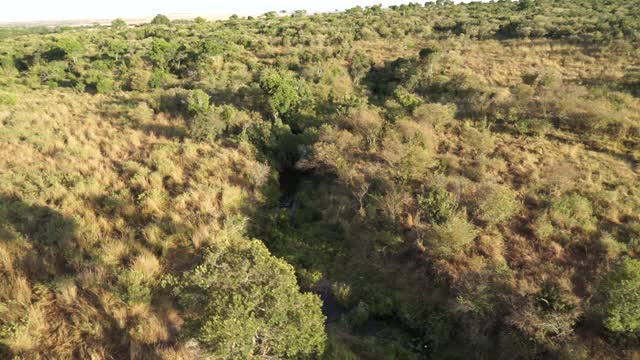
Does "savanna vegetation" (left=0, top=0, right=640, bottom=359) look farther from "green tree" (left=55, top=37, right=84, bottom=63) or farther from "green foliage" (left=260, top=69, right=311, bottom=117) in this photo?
"green tree" (left=55, top=37, right=84, bottom=63)

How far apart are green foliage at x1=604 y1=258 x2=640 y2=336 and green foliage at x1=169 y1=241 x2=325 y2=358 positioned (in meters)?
7.08

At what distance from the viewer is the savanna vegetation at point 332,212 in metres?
8.56

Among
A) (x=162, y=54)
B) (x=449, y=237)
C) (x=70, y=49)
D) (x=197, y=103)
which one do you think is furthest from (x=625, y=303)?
(x=70, y=49)

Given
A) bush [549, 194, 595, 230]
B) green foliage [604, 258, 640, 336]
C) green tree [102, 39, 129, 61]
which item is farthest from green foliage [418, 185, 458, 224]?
green tree [102, 39, 129, 61]

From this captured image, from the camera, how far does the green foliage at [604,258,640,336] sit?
28.0ft

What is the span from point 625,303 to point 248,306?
885cm

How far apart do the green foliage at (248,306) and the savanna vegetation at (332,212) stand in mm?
45

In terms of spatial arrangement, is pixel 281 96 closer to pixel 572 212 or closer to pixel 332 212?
pixel 332 212

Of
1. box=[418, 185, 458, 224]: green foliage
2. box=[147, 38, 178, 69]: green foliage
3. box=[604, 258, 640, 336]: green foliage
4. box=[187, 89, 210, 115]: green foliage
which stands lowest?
box=[604, 258, 640, 336]: green foliage

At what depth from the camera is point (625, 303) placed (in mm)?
8547

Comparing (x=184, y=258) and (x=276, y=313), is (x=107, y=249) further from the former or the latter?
(x=276, y=313)

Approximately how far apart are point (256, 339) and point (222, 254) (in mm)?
1917

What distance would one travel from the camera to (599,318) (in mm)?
9320

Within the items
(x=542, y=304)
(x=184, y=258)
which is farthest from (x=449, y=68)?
(x=184, y=258)
